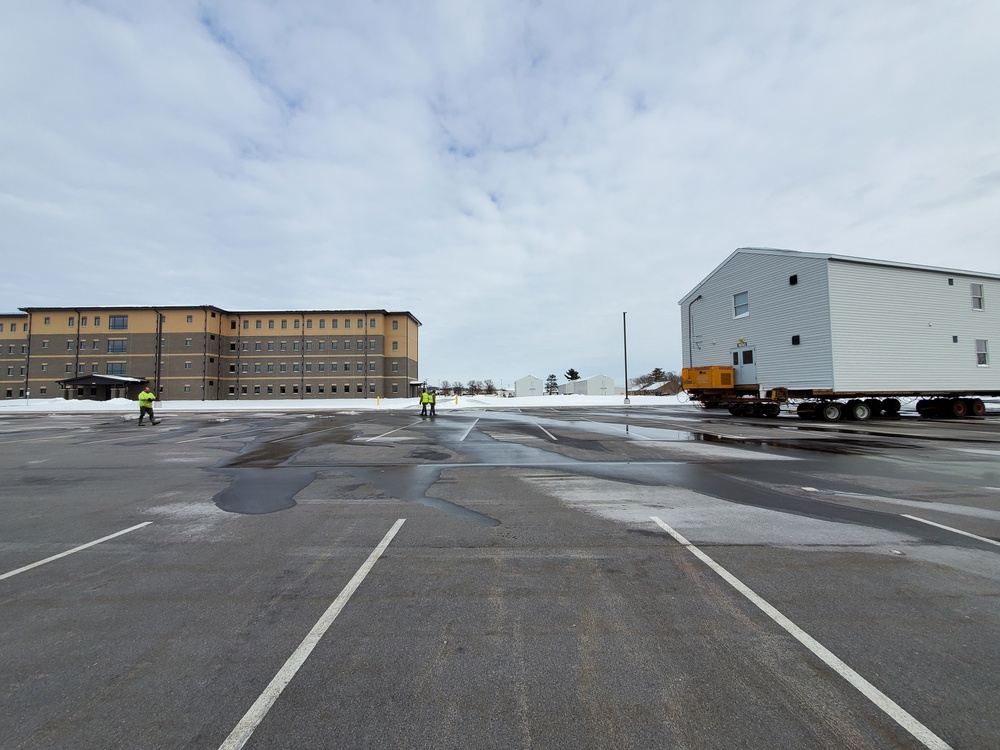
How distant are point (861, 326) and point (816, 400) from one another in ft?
14.8

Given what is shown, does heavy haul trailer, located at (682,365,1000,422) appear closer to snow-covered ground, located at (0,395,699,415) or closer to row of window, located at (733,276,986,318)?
row of window, located at (733,276,986,318)

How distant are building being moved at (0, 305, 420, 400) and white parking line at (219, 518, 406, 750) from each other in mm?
70940

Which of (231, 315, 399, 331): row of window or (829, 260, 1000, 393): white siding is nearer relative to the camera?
(829, 260, 1000, 393): white siding

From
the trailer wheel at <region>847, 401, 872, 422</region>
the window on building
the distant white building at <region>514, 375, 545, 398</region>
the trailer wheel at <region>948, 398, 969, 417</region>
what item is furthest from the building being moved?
the window on building

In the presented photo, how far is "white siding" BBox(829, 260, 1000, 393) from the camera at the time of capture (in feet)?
74.1

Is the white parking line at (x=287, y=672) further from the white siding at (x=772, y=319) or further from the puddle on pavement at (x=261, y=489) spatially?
the white siding at (x=772, y=319)

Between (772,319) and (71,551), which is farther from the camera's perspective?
(772,319)

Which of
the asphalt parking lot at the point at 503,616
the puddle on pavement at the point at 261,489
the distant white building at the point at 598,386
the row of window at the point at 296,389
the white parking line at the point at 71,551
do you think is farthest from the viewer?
the distant white building at the point at 598,386

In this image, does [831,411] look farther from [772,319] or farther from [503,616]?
[503,616]

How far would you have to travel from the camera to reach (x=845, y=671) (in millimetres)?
2740

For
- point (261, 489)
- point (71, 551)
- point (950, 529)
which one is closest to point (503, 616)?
point (71, 551)

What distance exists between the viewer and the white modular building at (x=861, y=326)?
74.1 feet

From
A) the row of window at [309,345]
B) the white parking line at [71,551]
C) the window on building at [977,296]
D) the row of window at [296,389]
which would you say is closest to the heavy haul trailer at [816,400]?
the window on building at [977,296]

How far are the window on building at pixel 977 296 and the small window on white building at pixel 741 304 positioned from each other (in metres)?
11.6
